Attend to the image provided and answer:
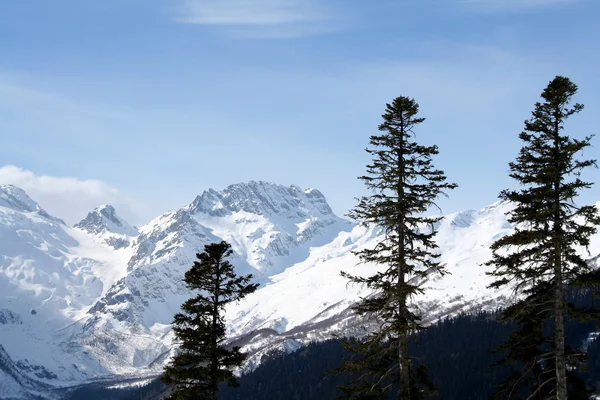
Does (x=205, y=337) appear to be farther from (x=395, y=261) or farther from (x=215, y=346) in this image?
(x=395, y=261)

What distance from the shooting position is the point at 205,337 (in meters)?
31.6

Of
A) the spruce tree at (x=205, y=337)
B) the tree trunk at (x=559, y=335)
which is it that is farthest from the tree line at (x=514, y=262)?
the spruce tree at (x=205, y=337)

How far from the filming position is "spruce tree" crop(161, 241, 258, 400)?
31.2 metres

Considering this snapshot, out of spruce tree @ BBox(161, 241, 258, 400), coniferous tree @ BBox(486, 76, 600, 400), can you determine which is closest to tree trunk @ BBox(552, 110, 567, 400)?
coniferous tree @ BBox(486, 76, 600, 400)

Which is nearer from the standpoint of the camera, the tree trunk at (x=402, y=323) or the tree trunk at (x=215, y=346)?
the tree trunk at (x=402, y=323)

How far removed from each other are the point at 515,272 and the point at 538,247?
1.23 metres

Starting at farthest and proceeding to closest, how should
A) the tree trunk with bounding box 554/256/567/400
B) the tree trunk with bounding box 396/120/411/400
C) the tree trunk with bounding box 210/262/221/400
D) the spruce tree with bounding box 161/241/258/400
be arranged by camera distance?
1. the spruce tree with bounding box 161/241/258/400
2. the tree trunk with bounding box 210/262/221/400
3. the tree trunk with bounding box 396/120/411/400
4. the tree trunk with bounding box 554/256/567/400

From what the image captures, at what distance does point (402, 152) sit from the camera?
26609 mm

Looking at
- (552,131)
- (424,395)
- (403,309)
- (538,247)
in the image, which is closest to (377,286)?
(403,309)

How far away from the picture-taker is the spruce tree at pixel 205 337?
31234mm

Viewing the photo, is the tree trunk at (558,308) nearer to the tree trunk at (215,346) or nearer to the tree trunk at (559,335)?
the tree trunk at (559,335)

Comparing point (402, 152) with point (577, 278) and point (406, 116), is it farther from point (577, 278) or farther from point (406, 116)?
point (577, 278)

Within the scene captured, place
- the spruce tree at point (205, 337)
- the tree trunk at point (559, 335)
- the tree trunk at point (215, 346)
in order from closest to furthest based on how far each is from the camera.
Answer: the tree trunk at point (559, 335) → the tree trunk at point (215, 346) → the spruce tree at point (205, 337)

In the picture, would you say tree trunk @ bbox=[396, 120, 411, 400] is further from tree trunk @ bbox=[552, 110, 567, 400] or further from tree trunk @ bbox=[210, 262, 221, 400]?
tree trunk @ bbox=[210, 262, 221, 400]
